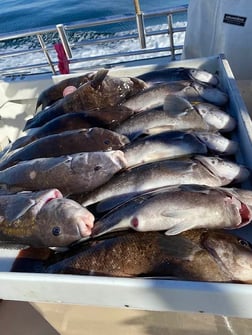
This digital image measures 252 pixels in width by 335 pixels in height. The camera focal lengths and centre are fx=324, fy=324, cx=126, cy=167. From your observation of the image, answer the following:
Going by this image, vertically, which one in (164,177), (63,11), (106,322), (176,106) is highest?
(164,177)

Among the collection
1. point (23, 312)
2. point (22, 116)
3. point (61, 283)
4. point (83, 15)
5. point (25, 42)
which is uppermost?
point (61, 283)

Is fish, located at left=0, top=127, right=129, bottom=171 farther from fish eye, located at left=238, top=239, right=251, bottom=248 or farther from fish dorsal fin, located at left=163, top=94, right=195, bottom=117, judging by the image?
fish eye, located at left=238, top=239, right=251, bottom=248

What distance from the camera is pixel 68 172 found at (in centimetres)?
166

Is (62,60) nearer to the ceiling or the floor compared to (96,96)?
nearer to the floor

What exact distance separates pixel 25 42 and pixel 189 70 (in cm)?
810

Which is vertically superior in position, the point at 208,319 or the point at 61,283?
the point at 61,283

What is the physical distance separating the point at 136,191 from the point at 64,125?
82cm

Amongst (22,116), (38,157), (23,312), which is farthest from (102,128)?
(22,116)

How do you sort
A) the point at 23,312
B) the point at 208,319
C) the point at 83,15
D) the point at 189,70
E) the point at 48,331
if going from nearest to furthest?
1. the point at 208,319
2. the point at 48,331
3. the point at 23,312
4. the point at 189,70
5. the point at 83,15

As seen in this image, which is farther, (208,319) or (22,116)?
(22,116)

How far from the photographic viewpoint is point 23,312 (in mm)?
1921

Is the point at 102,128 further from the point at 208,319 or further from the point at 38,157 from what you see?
the point at 208,319

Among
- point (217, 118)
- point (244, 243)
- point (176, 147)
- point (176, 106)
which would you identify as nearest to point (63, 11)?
point (176, 106)

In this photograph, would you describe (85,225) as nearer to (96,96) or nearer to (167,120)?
(167,120)
